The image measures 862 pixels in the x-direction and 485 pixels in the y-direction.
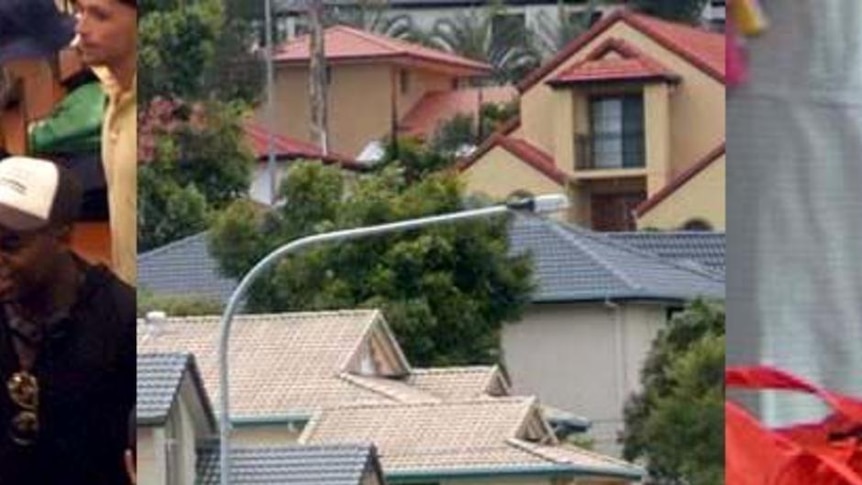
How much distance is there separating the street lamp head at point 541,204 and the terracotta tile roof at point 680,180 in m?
0.08

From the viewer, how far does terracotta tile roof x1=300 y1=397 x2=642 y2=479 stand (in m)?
2.12

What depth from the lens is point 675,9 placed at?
204 cm

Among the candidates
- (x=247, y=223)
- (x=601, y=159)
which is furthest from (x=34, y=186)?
(x=601, y=159)

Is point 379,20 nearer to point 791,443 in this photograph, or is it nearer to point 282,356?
point 282,356

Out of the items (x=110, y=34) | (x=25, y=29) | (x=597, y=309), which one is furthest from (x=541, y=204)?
(x=25, y=29)

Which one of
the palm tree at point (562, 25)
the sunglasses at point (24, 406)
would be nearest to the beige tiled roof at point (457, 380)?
the palm tree at point (562, 25)

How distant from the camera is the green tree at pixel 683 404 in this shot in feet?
6.36

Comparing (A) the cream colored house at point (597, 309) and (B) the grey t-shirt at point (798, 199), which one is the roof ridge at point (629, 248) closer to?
(A) the cream colored house at point (597, 309)

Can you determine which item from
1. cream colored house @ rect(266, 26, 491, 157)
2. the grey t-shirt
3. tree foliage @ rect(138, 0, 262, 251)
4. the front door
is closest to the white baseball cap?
tree foliage @ rect(138, 0, 262, 251)

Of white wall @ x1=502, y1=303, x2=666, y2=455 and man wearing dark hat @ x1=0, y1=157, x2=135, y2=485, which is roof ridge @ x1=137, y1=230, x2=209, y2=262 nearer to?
man wearing dark hat @ x1=0, y1=157, x2=135, y2=485

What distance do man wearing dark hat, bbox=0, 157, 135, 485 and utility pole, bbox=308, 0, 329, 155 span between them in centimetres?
30

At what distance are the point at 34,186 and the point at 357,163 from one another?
0.39 meters

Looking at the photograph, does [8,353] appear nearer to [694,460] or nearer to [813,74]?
[694,460]

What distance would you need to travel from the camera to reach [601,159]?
6.79ft
